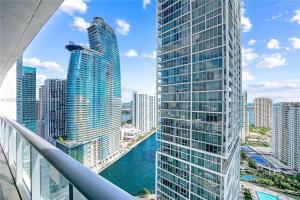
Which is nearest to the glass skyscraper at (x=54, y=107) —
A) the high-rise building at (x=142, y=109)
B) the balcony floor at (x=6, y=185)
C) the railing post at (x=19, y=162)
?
the high-rise building at (x=142, y=109)

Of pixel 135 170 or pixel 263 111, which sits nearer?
pixel 135 170

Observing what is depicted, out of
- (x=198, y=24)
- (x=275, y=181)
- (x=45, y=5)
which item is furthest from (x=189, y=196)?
(x=275, y=181)

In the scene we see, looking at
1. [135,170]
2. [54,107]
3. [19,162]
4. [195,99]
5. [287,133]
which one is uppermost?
[195,99]

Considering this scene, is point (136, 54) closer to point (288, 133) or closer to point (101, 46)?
point (101, 46)

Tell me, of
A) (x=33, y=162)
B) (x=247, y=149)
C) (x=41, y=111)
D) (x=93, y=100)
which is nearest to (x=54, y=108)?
(x=41, y=111)

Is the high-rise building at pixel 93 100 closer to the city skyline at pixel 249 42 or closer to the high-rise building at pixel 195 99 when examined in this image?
the city skyline at pixel 249 42

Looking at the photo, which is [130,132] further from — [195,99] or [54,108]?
[195,99]

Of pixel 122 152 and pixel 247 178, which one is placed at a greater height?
pixel 122 152
